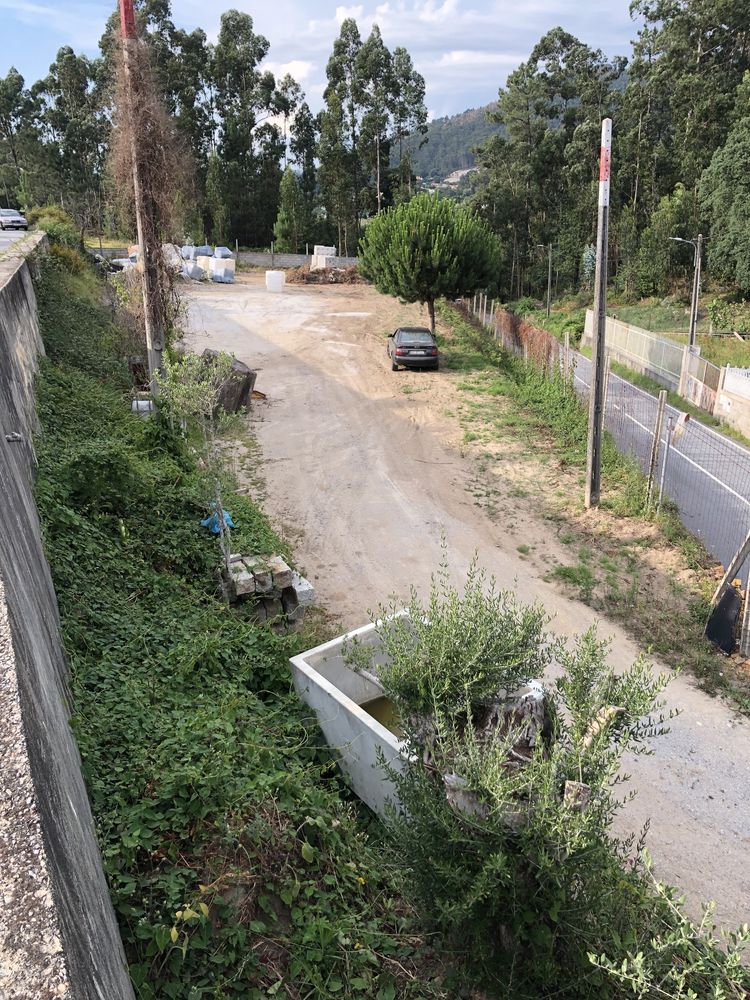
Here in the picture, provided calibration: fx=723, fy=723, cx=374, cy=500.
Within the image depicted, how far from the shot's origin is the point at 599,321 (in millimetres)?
11273

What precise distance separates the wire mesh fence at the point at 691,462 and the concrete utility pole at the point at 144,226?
872 centimetres

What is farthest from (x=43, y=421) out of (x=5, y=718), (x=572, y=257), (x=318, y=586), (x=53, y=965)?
(x=572, y=257)

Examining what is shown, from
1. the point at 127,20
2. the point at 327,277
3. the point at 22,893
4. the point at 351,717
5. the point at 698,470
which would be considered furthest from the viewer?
the point at 327,277

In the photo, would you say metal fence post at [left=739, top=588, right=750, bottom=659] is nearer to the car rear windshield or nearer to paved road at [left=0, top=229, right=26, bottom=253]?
the car rear windshield

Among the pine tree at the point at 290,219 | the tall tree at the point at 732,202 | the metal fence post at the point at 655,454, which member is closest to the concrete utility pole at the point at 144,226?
the metal fence post at the point at 655,454

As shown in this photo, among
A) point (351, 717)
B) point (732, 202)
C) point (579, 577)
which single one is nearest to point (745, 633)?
point (579, 577)

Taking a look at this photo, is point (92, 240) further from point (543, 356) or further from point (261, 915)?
point (261, 915)

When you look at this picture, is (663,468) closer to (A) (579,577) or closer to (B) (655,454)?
(B) (655,454)

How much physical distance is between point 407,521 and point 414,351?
10.5 m

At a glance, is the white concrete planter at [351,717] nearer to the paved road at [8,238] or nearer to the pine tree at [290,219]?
the paved road at [8,238]

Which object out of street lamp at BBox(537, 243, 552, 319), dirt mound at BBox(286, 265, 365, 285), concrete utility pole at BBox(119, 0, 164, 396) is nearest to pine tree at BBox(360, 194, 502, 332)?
concrete utility pole at BBox(119, 0, 164, 396)

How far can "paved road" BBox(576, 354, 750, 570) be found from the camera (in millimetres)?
10883

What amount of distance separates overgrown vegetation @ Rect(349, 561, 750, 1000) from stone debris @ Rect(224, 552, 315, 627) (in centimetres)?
390

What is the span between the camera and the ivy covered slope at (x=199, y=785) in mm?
4199
